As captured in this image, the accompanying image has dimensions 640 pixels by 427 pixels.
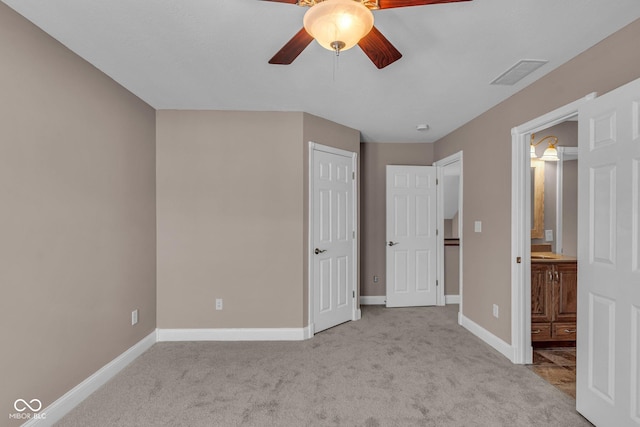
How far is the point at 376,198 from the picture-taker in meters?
4.99

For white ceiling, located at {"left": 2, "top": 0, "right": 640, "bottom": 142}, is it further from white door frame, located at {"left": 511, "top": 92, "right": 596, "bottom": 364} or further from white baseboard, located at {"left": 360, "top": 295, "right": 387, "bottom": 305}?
white baseboard, located at {"left": 360, "top": 295, "right": 387, "bottom": 305}

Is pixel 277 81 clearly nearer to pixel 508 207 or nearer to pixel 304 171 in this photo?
pixel 304 171

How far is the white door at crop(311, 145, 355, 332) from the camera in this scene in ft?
12.2

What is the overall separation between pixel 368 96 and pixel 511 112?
1.33m

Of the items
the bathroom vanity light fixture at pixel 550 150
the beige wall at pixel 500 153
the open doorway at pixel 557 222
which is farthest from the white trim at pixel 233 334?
the bathroom vanity light fixture at pixel 550 150

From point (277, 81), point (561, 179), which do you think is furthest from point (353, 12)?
point (561, 179)

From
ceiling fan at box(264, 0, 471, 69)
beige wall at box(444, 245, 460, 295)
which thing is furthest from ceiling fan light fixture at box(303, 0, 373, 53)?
beige wall at box(444, 245, 460, 295)

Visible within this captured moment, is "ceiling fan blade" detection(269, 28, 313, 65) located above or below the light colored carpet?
above

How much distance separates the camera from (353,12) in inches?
50.2

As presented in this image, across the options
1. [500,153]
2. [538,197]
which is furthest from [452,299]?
[500,153]

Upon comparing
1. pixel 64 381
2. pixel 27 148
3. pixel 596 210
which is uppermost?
pixel 27 148

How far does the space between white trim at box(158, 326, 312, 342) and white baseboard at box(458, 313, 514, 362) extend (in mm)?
1887

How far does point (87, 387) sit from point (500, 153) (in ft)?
13.2

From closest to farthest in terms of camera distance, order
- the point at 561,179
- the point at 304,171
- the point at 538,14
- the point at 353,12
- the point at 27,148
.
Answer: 1. the point at 353,12
2. the point at 538,14
3. the point at 27,148
4. the point at 304,171
5. the point at 561,179
